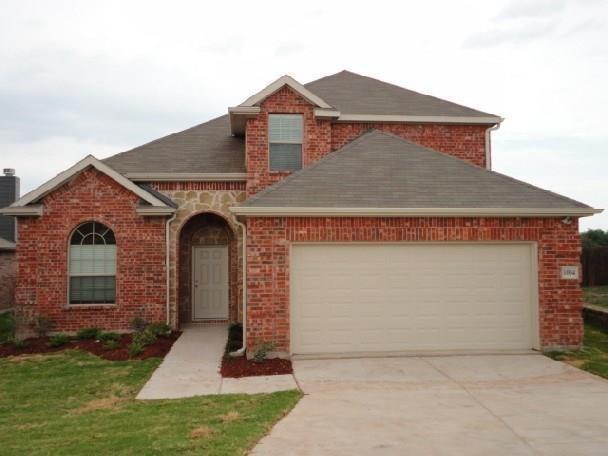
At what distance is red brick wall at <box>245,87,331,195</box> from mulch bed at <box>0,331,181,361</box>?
443 centimetres

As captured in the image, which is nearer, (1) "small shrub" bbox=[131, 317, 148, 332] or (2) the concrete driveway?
(2) the concrete driveway

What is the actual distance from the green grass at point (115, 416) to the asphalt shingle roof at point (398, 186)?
3.98 m

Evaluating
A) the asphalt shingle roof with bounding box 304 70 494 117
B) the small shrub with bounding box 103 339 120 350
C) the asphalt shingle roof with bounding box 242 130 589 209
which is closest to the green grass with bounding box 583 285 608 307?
the asphalt shingle roof with bounding box 304 70 494 117

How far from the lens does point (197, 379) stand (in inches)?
358

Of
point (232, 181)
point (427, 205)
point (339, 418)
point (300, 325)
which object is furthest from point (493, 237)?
point (232, 181)

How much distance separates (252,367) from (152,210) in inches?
211

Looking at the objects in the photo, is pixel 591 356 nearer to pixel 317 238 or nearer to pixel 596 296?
pixel 317 238

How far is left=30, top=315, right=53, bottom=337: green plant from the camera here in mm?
12781

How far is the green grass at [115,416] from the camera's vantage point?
5.88m

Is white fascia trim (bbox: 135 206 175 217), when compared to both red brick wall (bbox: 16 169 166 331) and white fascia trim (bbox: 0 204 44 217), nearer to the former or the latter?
red brick wall (bbox: 16 169 166 331)

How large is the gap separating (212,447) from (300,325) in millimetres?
4820

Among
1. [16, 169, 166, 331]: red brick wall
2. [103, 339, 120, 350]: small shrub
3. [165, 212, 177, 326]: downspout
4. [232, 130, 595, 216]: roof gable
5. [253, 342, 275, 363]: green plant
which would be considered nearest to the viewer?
[253, 342, 275, 363]: green plant

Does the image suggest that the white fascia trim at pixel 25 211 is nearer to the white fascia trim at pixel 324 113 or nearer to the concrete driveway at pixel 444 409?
the white fascia trim at pixel 324 113

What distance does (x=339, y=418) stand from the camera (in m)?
6.79
